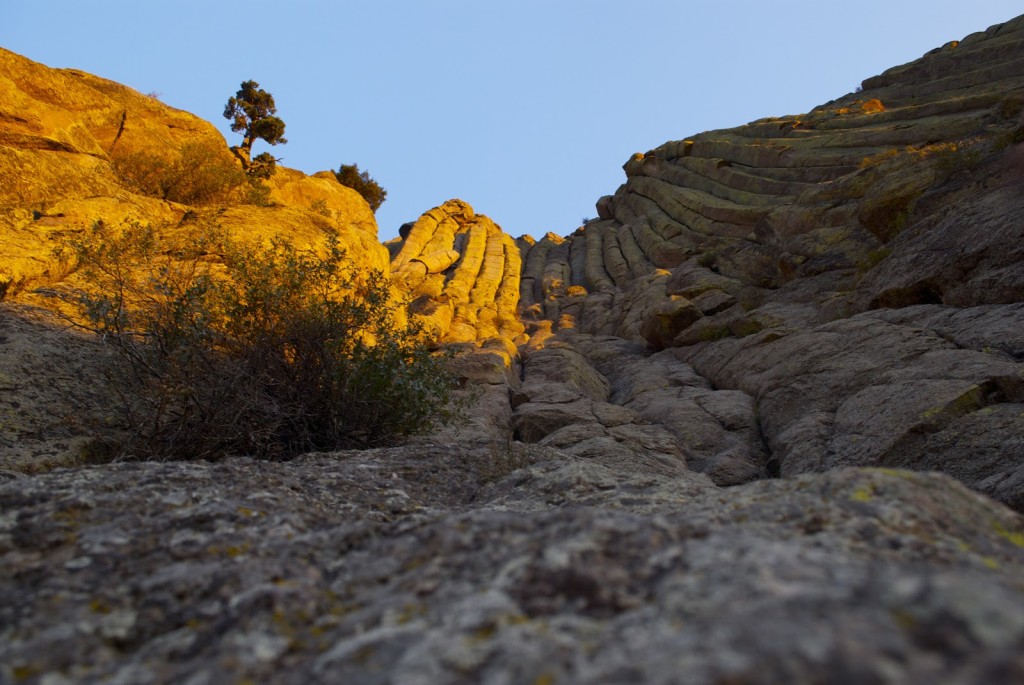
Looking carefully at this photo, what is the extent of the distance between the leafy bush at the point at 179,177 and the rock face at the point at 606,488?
1630 millimetres

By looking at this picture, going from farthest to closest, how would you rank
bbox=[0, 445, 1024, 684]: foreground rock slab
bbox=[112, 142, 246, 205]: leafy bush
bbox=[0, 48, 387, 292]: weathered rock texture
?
bbox=[112, 142, 246, 205]: leafy bush
bbox=[0, 48, 387, 292]: weathered rock texture
bbox=[0, 445, 1024, 684]: foreground rock slab

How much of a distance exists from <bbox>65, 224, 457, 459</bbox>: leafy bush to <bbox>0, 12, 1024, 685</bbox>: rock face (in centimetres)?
122

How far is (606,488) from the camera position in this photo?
20.6 ft

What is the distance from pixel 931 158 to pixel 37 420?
2528cm

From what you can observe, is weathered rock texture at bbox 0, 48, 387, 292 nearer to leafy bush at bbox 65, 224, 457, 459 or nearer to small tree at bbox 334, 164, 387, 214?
leafy bush at bbox 65, 224, 457, 459

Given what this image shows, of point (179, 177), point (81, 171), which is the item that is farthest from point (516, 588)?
point (179, 177)

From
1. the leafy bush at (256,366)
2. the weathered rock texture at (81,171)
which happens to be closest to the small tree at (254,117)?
the weathered rock texture at (81,171)

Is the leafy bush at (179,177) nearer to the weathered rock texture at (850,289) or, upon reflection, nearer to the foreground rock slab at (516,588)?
the weathered rock texture at (850,289)

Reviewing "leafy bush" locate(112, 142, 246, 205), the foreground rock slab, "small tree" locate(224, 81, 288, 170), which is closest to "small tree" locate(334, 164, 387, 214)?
"small tree" locate(224, 81, 288, 170)

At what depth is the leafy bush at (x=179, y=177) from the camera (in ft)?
75.4

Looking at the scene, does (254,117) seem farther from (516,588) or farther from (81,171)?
(516,588)

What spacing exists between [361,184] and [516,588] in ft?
159

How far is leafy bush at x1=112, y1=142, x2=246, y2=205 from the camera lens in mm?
22969

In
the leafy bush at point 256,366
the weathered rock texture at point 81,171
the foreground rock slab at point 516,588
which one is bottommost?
the foreground rock slab at point 516,588
